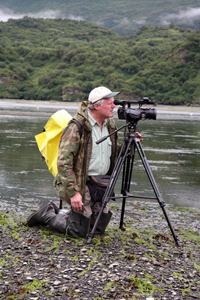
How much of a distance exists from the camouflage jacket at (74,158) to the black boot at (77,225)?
275mm

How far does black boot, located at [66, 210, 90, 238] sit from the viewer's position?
5500mm

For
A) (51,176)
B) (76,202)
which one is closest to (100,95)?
(76,202)

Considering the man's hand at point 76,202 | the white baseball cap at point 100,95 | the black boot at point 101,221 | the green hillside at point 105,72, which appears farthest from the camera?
the green hillside at point 105,72

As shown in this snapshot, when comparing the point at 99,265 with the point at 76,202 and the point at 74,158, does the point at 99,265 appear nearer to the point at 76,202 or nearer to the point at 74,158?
the point at 76,202

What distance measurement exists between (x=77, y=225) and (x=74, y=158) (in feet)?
2.94

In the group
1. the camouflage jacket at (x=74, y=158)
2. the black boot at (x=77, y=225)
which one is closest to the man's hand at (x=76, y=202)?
the camouflage jacket at (x=74, y=158)

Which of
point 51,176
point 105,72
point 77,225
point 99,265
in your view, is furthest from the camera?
point 105,72

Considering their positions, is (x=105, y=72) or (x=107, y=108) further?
(x=105, y=72)

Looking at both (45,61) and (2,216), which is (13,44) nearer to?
(45,61)

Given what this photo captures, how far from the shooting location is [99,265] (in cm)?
473

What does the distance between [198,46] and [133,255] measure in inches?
5036

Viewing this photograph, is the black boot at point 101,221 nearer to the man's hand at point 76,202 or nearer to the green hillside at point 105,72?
the man's hand at point 76,202

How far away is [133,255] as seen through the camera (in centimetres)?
516

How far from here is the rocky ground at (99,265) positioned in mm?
4156
